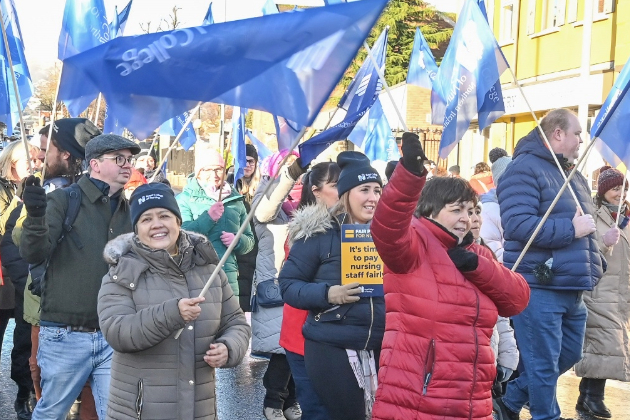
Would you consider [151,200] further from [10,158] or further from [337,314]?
[10,158]

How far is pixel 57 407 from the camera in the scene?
17.4 ft

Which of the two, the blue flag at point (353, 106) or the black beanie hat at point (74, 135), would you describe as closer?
the black beanie hat at point (74, 135)

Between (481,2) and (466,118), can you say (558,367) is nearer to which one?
(466,118)

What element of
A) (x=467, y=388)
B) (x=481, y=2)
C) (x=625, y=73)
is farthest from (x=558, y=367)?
(x=481, y=2)

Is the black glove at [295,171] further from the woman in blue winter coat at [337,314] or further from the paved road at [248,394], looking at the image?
the woman in blue winter coat at [337,314]

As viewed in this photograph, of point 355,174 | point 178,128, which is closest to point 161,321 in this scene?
point 355,174

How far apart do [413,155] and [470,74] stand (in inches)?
170

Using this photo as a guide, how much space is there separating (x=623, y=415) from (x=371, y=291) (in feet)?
11.2

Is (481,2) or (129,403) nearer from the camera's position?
(129,403)

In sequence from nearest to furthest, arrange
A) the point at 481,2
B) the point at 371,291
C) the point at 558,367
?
the point at 371,291, the point at 558,367, the point at 481,2

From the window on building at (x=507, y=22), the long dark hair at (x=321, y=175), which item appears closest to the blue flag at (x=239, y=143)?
the long dark hair at (x=321, y=175)

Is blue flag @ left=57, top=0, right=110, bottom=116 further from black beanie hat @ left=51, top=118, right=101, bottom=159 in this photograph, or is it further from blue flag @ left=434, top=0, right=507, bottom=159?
blue flag @ left=434, top=0, right=507, bottom=159

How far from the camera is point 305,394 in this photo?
5832 mm

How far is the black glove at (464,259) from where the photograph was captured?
14.1 feet
